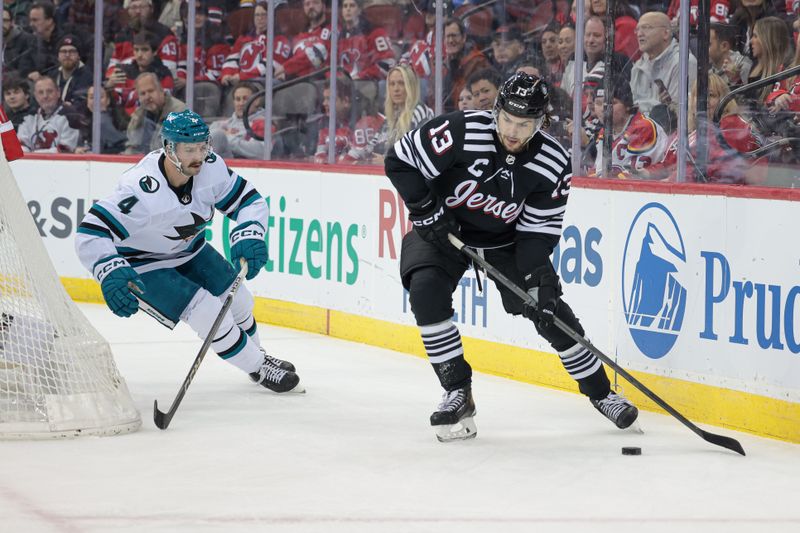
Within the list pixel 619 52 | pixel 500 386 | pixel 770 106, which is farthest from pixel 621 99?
pixel 500 386

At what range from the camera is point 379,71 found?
21.2 feet

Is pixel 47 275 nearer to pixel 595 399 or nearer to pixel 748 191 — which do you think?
pixel 595 399

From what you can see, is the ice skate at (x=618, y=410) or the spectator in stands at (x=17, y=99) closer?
the ice skate at (x=618, y=410)

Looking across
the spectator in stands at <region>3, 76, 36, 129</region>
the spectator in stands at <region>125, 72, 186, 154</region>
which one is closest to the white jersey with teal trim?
the spectator in stands at <region>125, 72, 186, 154</region>

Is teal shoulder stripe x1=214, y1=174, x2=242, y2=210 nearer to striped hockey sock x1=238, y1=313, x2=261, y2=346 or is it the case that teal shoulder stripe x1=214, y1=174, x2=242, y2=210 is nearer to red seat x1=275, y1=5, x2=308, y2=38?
striped hockey sock x1=238, y1=313, x2=261, y2=346

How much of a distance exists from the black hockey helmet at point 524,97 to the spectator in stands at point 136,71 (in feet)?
14.0

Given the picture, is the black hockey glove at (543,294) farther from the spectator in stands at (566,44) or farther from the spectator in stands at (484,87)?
the spectator in stands at (484,87)

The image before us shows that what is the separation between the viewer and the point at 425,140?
391 centimetres

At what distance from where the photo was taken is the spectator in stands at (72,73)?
7996mm

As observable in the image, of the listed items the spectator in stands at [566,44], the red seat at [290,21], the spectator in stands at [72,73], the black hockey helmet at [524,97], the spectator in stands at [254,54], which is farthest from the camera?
the spectator in stands at [72,73]

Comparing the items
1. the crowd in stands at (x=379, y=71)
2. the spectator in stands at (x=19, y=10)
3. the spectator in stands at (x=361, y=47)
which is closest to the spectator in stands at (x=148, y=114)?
the crowd in stands at (x=379, y=71)

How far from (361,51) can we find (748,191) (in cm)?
287

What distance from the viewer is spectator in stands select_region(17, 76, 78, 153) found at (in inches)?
314

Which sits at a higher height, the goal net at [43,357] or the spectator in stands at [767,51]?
the spectator in stands at [767,51]
